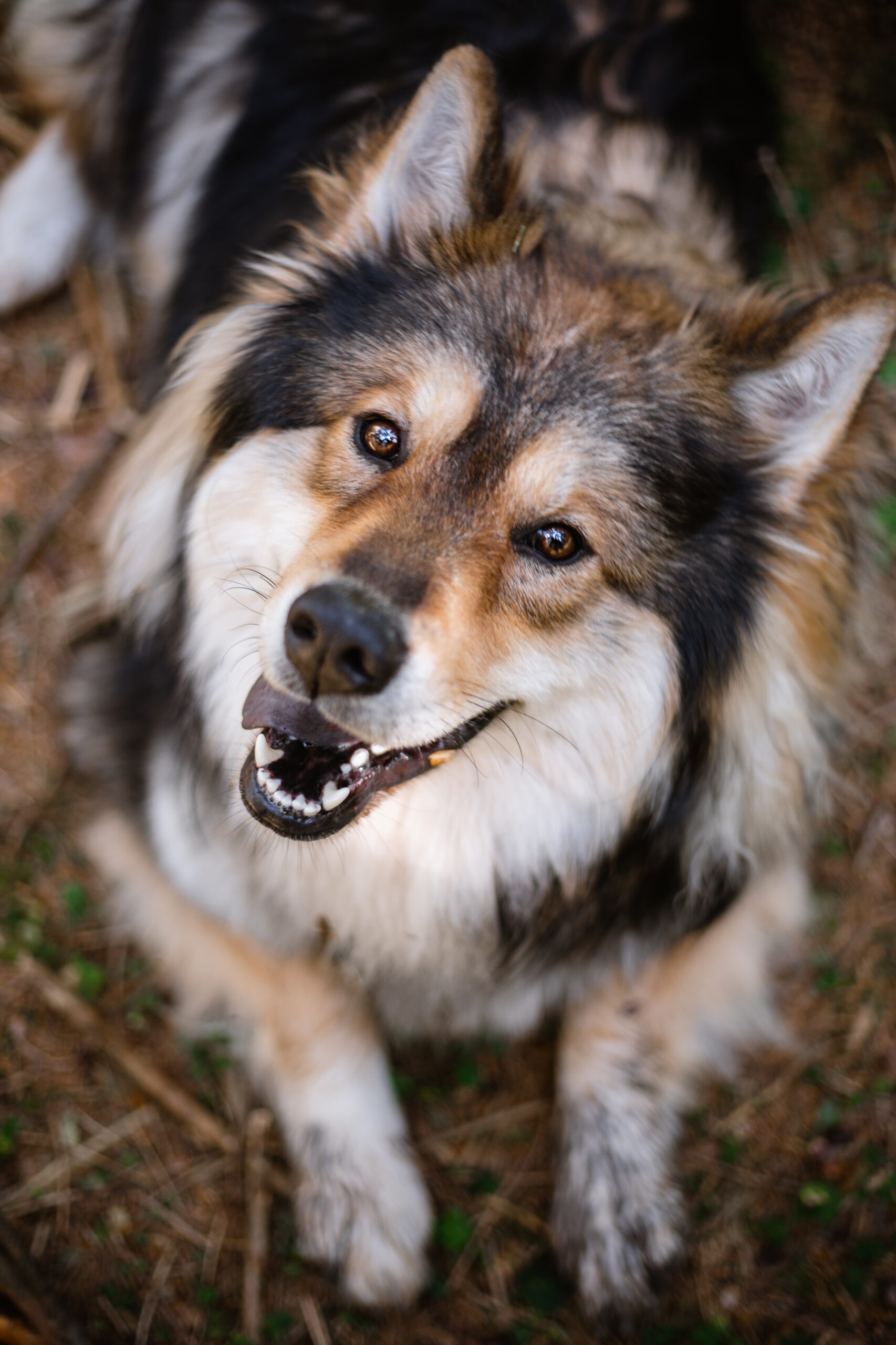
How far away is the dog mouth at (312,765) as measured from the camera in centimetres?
162

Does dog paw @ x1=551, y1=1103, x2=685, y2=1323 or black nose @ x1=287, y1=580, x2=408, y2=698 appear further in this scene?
dog paw @ x1=551, y1=1103, x2=685, y2=1323

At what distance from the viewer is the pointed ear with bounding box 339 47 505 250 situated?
1.65m

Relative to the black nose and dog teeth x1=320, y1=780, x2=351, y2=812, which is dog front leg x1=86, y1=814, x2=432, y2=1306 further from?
the black nose

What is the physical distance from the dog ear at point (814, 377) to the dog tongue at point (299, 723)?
0.85 meters

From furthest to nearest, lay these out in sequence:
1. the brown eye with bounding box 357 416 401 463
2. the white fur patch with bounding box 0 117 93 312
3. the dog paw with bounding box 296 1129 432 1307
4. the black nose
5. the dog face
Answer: the white fur patch with bounding box 0 117 93 312 < the dog paw with bounding box 296 1129 432 1307 < the brown eye with bounding box 357 416 401 463 < the dog face < the black nose

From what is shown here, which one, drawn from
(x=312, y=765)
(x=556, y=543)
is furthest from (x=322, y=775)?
(x=556, y=543)

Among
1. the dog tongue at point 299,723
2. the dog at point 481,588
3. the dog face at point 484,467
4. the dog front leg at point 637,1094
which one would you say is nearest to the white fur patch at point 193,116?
the dog at point 481,588

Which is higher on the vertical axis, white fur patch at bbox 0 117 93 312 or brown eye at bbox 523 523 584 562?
white fur patch at bbox 0 117 93 312

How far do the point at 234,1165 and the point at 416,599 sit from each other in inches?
69.5

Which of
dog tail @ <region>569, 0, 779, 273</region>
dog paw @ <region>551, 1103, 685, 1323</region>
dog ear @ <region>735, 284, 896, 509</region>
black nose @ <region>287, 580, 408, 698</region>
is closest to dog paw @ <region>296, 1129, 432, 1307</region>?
dog paw @ <region>551, 1103, 685, 1323</region>

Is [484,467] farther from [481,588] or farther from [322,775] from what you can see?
[322,775]

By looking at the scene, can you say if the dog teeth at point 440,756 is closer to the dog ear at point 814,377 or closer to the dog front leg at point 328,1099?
the dog ear at point 814,377

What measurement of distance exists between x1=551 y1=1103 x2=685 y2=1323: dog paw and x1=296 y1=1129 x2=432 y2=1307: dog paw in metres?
0.35

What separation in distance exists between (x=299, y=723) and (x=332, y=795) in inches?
5.1
